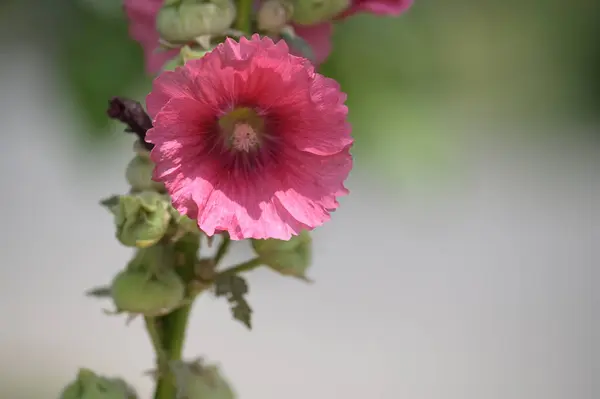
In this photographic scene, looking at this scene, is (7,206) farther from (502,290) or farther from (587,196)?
(587,196)

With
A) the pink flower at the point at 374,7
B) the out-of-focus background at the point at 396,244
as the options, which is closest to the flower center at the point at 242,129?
the pink flower at the point at 374,7

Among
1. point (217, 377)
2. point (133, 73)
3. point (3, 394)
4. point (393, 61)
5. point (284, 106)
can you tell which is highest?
point (393, 61)

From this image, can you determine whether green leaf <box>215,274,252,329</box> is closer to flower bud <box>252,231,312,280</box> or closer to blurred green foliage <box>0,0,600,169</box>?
flower bud <box>252,231,312,280</box>

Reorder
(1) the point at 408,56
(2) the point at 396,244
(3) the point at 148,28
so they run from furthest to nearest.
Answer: (2) the point at 396,244
(1) the point at 408,56
(3) the point at 148,28

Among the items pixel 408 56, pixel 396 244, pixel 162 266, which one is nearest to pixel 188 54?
pixel 162 266

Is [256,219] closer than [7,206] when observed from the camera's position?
Yes

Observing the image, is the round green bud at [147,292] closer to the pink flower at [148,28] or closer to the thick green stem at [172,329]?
the thick green stem at [172,329]

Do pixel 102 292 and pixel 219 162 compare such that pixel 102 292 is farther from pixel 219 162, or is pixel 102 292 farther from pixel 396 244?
pixel 396 244

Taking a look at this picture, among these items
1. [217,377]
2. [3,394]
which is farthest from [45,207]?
[217,377]
